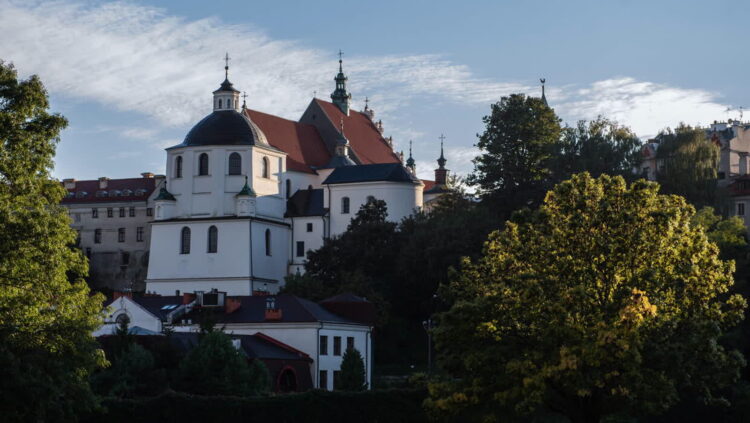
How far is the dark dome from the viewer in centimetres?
10525

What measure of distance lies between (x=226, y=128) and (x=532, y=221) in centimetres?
6489

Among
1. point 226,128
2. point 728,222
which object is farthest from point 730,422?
point 226,128

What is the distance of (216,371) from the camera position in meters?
54.6

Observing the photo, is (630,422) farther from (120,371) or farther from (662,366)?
Answer: (120,371)

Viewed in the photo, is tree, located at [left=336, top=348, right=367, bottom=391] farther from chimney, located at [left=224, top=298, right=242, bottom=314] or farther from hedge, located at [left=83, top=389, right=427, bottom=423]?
hedge, located at [left=83, top=389, right=427, bottom=423]

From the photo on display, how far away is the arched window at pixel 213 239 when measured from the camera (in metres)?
103

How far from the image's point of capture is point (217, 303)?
2985 inches

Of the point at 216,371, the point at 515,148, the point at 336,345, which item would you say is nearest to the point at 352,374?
the point at 336,345

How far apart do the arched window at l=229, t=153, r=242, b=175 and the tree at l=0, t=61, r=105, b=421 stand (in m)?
67.2

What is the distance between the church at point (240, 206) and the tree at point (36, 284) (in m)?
62.2

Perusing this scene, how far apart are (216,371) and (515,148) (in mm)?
45342

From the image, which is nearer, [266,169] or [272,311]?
[272,311]

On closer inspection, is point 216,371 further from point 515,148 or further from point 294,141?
point 294,141

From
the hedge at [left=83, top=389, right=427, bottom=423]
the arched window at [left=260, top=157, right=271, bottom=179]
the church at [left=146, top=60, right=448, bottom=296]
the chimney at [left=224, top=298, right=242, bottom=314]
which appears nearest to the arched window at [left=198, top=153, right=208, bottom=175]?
the church at [left=146, top=60, right=448, bottom=296]
